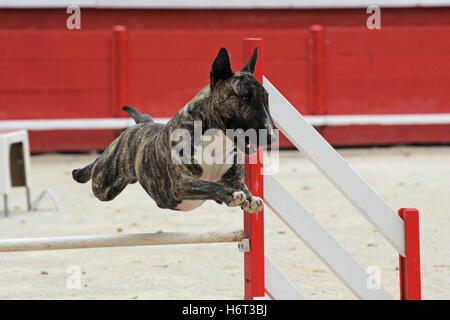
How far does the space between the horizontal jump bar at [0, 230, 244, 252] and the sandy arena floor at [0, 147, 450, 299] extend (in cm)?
148

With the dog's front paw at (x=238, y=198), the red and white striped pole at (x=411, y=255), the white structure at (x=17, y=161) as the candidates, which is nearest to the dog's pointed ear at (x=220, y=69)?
the dog's front paw at (x=238, y=198)

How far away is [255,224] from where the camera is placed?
9.55ft

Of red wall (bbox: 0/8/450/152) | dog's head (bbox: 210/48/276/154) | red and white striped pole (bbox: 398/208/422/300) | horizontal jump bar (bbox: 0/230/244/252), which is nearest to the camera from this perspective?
dog's head (bbox: 210/48/276/154)

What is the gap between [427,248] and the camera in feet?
17.8

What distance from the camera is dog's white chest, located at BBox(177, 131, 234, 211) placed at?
89.1 inches

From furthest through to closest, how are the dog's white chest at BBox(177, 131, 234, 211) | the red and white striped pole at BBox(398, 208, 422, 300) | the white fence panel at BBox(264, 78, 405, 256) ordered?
the red and white striped pole at BBox(398, 208, 422, 300)
the white fence panel at BBox(264, 78, 405, 256)
the dog's white chest at BBox(177, 131, 234, 211)

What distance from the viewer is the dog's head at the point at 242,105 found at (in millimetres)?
2162

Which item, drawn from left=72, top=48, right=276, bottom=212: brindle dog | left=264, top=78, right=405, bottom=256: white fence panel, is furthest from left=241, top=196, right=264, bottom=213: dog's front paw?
left=264, top=78, right=405, bottom=256: white fence panel

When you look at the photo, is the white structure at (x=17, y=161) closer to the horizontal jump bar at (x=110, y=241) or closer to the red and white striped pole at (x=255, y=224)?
the horizontal jump bar at (x=110, y=241)

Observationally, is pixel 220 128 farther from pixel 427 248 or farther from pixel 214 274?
pixel 427 248

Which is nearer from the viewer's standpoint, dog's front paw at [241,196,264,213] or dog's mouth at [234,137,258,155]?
dog's mouth at [234,137,258,155]

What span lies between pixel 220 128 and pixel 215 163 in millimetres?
100

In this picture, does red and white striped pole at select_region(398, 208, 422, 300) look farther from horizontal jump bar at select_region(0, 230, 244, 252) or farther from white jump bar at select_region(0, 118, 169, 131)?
white jump bar at select_region(0, 118, 169, 131)
